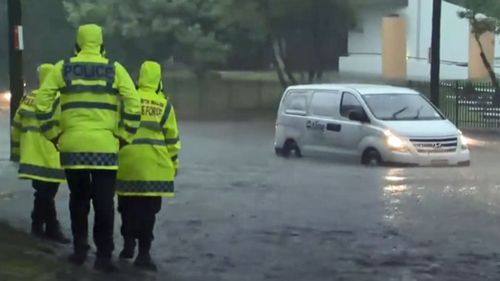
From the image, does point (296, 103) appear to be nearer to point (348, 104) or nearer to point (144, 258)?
point (348, 104)

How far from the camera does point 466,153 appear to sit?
2231 cm

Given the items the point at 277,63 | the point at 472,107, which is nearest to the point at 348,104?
the point at 472,107

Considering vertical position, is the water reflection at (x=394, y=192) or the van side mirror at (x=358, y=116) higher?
the van side mirror at (x=358, y=116)

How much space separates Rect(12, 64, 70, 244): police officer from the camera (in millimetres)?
10414

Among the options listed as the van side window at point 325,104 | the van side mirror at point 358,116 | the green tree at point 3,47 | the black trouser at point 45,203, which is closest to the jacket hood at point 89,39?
the black trouser at point 45,203

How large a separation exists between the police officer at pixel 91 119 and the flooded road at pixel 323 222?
90 cm

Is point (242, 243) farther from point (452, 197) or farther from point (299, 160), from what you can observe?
point (299, 160)

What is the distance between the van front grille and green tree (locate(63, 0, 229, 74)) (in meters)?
21.0

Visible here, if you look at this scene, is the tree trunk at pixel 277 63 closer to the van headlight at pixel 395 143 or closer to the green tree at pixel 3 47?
the green tree at pixel 3 47

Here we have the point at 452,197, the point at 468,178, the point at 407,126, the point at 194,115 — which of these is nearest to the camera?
A: the point at 452,197

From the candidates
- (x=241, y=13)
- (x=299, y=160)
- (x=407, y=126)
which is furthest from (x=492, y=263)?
(x=241, y=13)

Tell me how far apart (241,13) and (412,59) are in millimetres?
7359

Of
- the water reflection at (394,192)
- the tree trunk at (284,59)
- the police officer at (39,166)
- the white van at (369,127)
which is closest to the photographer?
the police officer at (39,166)

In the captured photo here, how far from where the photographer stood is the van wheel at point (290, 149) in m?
24.1
